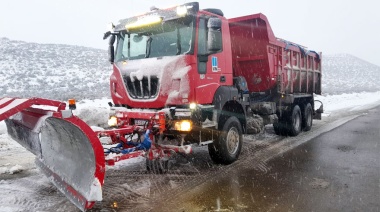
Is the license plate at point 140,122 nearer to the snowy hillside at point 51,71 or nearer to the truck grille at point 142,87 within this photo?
the truck grille at point 142,87

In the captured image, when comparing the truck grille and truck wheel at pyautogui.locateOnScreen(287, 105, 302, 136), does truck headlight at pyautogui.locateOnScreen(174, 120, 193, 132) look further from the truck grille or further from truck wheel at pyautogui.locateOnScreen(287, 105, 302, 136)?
truck wheel at pyautogui.locateOnScreen(287, 105, 302, 136)

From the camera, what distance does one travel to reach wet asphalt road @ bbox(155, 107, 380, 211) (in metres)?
4.00

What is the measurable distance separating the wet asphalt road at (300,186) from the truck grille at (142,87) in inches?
72.0

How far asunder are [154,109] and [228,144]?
64.7 inches

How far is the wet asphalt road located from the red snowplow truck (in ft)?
2.79

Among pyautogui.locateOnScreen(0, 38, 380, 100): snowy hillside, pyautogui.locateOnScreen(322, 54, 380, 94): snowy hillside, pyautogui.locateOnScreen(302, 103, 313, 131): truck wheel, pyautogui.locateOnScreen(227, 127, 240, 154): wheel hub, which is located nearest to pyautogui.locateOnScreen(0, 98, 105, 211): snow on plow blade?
pyautogui.locateOnScreen(227, 127, 240, 154): wheel hub

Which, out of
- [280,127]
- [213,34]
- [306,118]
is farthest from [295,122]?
[213,34]

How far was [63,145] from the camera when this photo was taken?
4.36 m

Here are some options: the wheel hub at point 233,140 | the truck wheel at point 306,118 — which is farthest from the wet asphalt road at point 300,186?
the truck wheel at point 306,118

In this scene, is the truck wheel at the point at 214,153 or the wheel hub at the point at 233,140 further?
the wheel hub at the point at 233,140

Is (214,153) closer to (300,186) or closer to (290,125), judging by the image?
(300,186)

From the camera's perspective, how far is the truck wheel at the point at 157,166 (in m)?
5.42

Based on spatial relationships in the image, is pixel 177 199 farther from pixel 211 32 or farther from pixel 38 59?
pixel 38 59

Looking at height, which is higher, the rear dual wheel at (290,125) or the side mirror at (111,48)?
the side mirror at (111,48)
